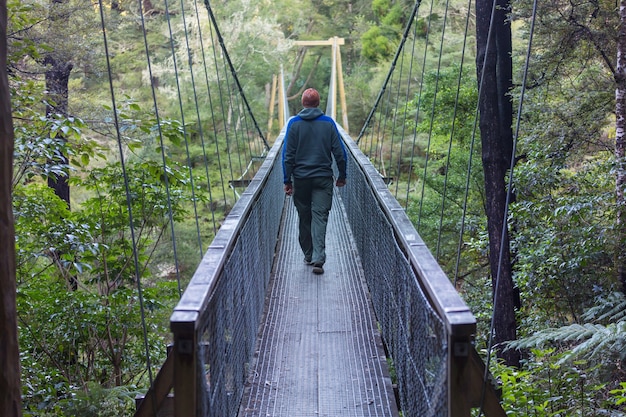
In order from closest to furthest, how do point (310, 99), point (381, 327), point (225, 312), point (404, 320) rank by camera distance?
point (225, 312) → point (404, 320) → point (381, 327) → point (310, 99)

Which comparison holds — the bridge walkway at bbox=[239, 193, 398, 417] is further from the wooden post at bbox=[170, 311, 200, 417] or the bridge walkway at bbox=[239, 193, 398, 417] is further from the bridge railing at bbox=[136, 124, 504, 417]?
the wooden post at bbox=[170, 311, 200, 417]

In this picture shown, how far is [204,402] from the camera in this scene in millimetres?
1858

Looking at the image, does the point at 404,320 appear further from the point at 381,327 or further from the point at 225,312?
the point at 381,327

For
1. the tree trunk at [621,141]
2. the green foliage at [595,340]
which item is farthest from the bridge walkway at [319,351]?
the tree trunk at [621,141]

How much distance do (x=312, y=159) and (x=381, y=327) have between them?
1229 millimetres

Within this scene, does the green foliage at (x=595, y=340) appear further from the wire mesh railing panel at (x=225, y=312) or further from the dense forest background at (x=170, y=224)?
the wire mesh railing panel at (x=225, y=312)

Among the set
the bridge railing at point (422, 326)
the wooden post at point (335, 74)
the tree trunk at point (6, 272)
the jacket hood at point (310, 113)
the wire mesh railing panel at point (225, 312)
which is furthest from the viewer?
the wooden post at point (335, 74)

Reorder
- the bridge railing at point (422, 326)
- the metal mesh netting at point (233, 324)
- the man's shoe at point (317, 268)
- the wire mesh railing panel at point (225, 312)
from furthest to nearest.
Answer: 1. the man's shoe at point (317, 268)
2. the metal mesh netting at point (233, 324)
3. the wire mesh railing panel at point (225, 312)
4. the bridge railing at point (422, 326)

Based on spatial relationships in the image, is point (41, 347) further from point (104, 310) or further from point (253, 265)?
point (253, 265)

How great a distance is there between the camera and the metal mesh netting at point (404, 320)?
183 cm

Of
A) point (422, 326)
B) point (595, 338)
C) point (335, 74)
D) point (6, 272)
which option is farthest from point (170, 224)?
point (335, 74)

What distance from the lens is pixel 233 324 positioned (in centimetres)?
250

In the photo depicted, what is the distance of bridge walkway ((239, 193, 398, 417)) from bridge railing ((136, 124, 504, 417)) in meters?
0.09

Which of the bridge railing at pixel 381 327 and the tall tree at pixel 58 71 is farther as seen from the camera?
the tall tree at pixel 58 71
